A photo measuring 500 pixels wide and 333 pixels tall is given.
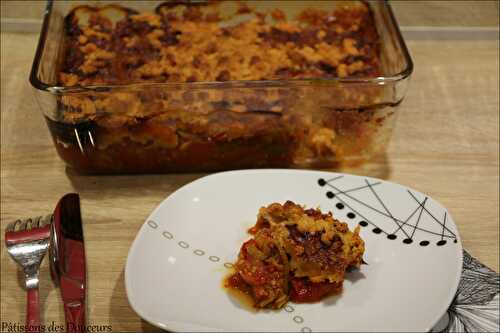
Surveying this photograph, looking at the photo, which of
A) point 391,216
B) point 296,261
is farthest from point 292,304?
point 391,216

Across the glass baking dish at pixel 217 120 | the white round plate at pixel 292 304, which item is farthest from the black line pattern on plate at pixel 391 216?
the glass baking dish at pixel 217 120

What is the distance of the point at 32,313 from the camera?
932mm

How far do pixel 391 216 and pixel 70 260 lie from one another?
0.57 m

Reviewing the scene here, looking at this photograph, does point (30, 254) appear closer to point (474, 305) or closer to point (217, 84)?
point (217, 84)

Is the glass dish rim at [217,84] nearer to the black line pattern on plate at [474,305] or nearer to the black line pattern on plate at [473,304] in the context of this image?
the black line pattern on plate at [473,304]

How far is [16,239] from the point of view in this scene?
3.32ft

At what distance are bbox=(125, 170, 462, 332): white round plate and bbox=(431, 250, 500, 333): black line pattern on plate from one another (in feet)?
0.14

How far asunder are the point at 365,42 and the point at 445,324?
28.0 inches

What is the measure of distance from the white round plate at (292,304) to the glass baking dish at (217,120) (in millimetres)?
95

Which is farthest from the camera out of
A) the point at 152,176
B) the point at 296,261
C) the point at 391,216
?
the point at 152,176

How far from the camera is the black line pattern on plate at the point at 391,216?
98 centimetres

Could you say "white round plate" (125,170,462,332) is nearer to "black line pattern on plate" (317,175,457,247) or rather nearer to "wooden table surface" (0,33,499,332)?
"black line pattern on plate" (317,175,457,247)

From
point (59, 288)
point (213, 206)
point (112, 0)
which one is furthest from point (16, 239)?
point (112, 0)

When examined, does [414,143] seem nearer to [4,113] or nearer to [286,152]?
[286,152]
